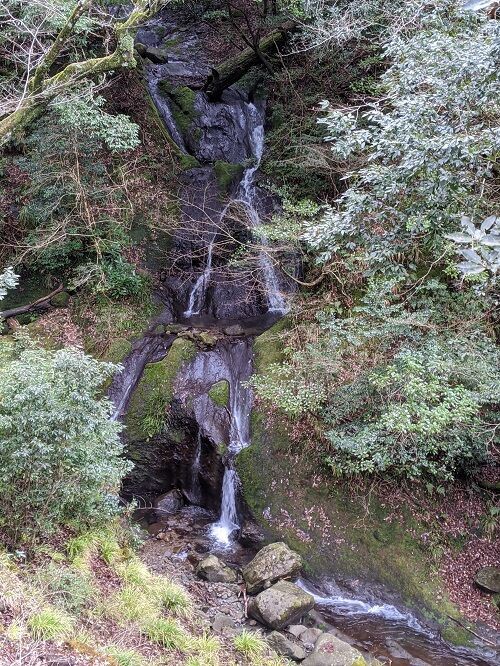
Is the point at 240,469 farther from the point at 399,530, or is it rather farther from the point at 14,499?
the point at 14,499

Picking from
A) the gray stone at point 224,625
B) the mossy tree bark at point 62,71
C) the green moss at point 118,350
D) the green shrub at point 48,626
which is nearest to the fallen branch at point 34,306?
the green moss at point 118,350

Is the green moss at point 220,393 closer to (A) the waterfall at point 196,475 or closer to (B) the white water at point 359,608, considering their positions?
(A) the waterfall at point 196,475

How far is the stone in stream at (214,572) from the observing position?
6.23 m

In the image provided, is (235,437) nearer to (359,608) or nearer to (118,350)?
(118,350)

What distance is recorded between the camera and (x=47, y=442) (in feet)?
14.6

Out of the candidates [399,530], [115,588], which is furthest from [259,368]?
[115,588]

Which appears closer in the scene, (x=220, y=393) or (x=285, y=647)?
(x=285, y=647)

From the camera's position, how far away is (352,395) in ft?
21.8

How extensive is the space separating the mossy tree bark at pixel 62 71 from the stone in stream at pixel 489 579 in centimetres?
942

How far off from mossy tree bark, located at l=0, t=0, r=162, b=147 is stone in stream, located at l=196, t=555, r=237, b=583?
710cm

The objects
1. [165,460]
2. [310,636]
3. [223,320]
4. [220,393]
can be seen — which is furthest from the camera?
[223,320]

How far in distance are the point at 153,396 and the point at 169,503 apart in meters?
1.91

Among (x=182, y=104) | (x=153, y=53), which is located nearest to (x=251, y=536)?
(x=182, y=104)

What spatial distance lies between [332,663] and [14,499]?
376cm
